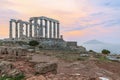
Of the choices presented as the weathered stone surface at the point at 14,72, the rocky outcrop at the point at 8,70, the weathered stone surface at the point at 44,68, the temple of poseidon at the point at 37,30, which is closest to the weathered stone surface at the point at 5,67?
the rocky outcrop at the point at 8,70

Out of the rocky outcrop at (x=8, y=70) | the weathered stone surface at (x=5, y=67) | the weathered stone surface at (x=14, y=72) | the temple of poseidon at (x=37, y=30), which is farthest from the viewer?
the temple of poseidon at (x=37, y=30)

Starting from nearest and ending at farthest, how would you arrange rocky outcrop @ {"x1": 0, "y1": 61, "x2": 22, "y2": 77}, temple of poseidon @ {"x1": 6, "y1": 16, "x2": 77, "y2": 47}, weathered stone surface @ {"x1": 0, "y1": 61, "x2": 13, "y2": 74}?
rocky outcrop @ {"x1": 0, "y1": 61, "x2": 22, "y2": 77}
weathered stone surface @ {"x1": 0, "y1": 61, "x2": 13, "y2": 74}
temple of poseidon @ {"x1": 6, "y1": 16, "x2": 77, "y2": 47}

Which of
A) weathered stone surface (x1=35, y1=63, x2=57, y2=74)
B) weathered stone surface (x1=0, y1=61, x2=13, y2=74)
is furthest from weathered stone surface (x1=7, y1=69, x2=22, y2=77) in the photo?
weathered stone surface (x1=35, y1=63, x2=57, y2=74)

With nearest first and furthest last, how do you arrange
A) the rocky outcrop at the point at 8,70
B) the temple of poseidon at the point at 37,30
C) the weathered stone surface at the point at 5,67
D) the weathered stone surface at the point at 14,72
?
the weathered stone surface at the point at 14,72, the rocky outcrop at the point at 8,70, the weathered stone surface at the point at 5,67, the temple of poseidon at the point at 37,30

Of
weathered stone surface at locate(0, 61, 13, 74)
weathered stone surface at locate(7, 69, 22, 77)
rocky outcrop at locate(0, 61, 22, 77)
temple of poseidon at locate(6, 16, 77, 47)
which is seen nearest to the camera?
weathered stone surface at locate(7, 69, 22, 77)

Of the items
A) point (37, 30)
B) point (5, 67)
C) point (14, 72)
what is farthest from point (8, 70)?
point (37, 30)

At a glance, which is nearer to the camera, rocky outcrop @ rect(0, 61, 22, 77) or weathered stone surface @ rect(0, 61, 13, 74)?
rocky outcrop @ rect(0, 61, 22, 77)

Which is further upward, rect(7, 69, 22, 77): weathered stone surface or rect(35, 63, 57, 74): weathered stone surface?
rect(35, 63, 57, 74): weathered stone surface

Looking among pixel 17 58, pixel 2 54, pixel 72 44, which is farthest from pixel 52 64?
pixel 72 44

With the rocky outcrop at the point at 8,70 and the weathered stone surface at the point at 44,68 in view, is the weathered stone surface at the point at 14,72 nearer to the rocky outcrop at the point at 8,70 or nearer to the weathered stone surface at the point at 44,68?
the rocky outcrop at the point at 8,70

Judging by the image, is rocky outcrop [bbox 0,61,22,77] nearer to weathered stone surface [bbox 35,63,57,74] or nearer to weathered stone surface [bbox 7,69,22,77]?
weathered stone surface [bbox 7,69,22,77]

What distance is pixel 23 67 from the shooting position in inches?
963

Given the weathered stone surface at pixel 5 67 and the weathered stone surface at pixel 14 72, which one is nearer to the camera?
the weathered stone surface at pixel 14 72

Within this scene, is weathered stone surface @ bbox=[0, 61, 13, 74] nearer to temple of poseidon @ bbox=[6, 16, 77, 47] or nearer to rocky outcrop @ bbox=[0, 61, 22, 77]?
rocky outcrop @ bbox=[0, 61, 22, 77]
